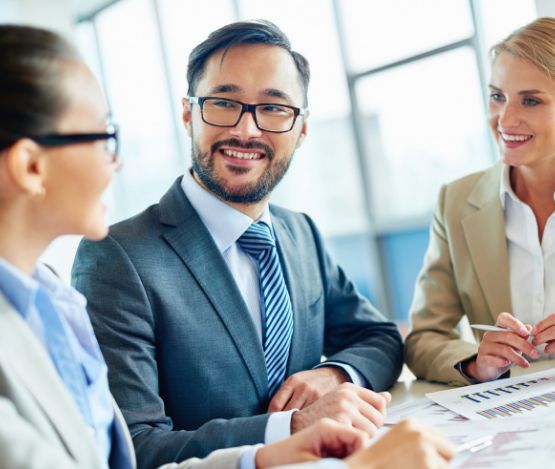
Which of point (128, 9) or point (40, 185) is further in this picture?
point (128, 9)

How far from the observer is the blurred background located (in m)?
5.13

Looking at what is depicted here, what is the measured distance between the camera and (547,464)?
103 cm

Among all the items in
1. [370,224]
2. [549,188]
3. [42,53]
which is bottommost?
[370,224]

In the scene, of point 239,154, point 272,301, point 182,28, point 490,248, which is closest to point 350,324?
point 272,301

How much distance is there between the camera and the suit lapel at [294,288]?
176 cm

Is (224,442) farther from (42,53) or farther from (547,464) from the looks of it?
(42,53)

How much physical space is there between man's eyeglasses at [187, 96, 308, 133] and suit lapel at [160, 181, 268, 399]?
304mm

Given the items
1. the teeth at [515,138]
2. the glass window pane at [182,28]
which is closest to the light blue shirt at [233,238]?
the teeth at [515,138]

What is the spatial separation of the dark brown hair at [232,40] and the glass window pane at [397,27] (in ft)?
11.5

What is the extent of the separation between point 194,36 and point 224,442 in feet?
19.6

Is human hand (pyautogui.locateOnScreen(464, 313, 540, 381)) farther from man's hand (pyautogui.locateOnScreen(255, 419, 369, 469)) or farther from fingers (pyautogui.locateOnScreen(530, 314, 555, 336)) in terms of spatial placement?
man's hand (pyautogui.locateOnScreen(255, 419, 369, 469))

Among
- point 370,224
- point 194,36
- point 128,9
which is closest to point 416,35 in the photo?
point 370,224

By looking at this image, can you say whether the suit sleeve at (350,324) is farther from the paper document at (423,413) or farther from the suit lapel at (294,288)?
the paper document at (423,413)

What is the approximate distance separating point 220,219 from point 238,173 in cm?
14
